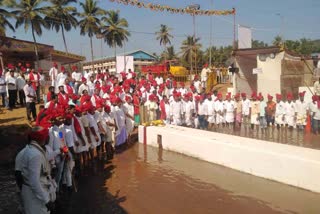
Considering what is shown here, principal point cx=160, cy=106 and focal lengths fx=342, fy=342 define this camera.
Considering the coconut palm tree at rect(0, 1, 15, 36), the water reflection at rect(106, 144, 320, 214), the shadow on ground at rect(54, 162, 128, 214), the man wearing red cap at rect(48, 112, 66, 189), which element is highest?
the coconut palm tree at rect(0, 1, 15, 36)

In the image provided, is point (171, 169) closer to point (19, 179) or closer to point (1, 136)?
point (19, 179)

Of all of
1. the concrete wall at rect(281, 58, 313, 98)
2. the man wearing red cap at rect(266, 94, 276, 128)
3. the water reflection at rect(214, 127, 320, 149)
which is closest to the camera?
the water reflection at rect(214, 127, 320, 149)

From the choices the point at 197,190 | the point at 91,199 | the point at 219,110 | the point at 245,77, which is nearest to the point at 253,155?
the point at 197,190

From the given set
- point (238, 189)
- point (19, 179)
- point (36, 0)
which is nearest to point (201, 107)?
point (238, 189)

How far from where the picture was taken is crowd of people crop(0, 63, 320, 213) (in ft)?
15.3

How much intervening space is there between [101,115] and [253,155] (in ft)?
15.9

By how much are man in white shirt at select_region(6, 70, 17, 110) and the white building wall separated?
1204 cm

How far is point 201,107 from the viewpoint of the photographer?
45.6 ft

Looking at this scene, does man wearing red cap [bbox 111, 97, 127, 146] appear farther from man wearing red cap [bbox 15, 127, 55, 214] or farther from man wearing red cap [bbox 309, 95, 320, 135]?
man wearing red cap [bbox 15, 127, 55, 214]

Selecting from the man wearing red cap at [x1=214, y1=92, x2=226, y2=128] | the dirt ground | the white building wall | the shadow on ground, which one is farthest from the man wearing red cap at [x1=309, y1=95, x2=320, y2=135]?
the dirt ground

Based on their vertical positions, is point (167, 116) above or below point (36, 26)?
below

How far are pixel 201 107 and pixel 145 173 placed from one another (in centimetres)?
530

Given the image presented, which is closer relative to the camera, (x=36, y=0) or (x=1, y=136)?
(x=1, y=136)

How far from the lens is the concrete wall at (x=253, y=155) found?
7.35m
